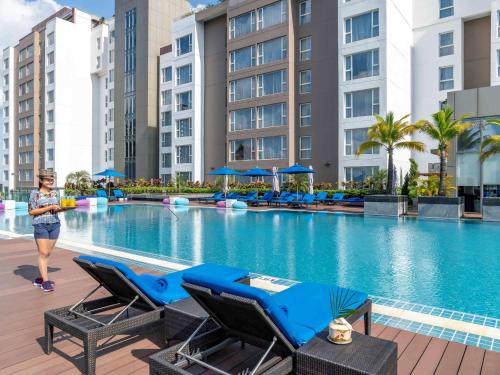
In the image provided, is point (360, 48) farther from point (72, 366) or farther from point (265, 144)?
point (72, 366)

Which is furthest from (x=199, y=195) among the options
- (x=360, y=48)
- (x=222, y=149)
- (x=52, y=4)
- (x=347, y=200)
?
(x=52, y=4)

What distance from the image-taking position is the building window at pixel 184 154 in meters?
39.1

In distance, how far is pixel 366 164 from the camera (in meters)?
27.0

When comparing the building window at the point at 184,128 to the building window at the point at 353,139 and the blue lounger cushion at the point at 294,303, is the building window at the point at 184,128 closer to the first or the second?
the building window at the point at 353,139

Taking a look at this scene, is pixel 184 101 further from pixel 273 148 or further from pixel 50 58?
pixel 50 58

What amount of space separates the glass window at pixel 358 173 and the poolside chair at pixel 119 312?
959 inches

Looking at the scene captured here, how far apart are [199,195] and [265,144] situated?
24.1 feet

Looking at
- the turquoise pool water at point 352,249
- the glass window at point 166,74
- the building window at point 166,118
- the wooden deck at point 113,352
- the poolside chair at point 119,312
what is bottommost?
the turquoise pool water at point 352,249

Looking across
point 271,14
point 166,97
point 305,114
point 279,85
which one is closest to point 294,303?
point 305,114

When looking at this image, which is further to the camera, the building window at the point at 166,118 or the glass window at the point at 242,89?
the building window at the point at 166,118

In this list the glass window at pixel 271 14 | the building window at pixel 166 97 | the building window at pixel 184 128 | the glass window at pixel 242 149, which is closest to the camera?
the glass window at pixel 271 14

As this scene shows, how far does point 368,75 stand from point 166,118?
78.9ft

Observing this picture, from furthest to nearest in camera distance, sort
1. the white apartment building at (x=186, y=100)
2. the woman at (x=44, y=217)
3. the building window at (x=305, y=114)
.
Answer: the white apartment building at (x=186, y=100)
the building window at (x=305, y=114)
the woman at (x=44, y=217)

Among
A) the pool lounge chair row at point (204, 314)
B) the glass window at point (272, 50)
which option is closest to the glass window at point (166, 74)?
the glass window at point (272, 50)
